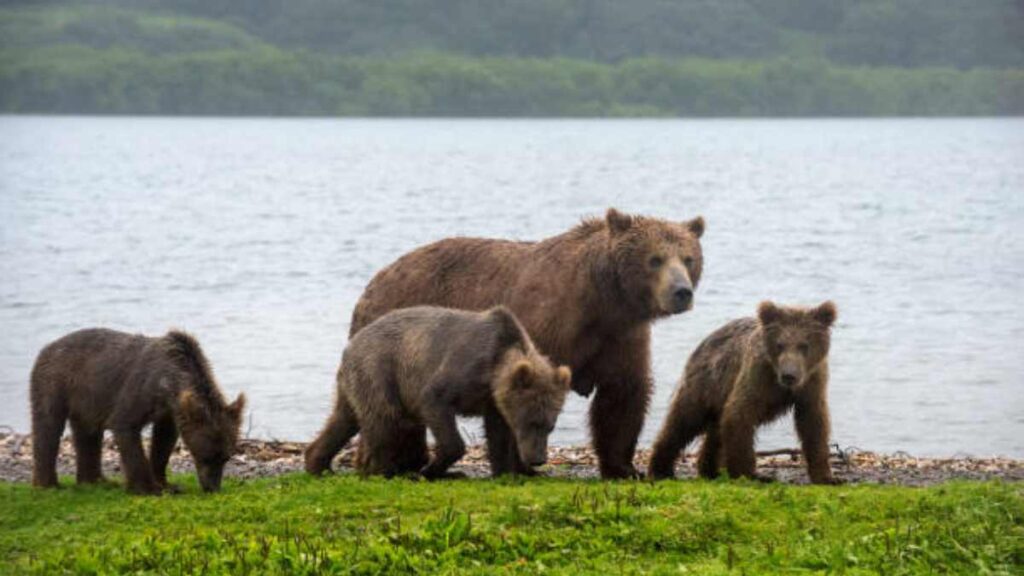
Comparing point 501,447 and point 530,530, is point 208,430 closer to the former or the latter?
point 501,447

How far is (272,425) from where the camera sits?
808 inches

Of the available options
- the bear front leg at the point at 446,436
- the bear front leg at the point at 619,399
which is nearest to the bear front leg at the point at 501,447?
the bear front leg at the point at 446,436

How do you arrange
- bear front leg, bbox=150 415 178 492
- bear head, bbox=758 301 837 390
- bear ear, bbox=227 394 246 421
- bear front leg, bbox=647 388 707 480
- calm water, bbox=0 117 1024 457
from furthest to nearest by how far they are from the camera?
1. calm water, bbox=0 117 1024 457
2. bear front leg, bbox=647 388 707 480
3. bear front leg, bbox=150 415 178 492
4. bear head, bbox=758 301 837 390
5. bear ear, bbox=227 394 246 421

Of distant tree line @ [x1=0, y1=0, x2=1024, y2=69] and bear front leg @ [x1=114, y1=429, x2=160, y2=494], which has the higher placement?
distant tree line @ [x1=0, y1=0, x2=1024, y2=69]

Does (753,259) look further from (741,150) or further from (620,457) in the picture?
(741,150)

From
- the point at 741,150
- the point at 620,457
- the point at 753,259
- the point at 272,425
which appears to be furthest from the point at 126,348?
the point at 741,150

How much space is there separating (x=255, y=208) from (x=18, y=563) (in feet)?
227

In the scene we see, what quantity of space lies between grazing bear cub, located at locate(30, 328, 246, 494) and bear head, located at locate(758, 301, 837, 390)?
354 centimetres

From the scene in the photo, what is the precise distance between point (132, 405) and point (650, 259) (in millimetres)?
3654

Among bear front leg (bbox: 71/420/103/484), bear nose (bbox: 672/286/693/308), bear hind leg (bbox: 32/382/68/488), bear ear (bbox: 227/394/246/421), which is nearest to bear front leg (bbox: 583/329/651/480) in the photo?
bear nose (bbox: 672/286/693/308)

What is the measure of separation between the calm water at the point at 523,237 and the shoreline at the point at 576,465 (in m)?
3.21

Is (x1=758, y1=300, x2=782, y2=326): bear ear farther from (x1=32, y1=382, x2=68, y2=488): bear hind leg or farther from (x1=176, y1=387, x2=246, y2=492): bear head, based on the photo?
(x1=32, y1=382, x2=68, y2=488): bear hind leg

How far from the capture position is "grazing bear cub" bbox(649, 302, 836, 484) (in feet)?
39.1

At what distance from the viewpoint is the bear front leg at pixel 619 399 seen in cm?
1276
